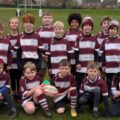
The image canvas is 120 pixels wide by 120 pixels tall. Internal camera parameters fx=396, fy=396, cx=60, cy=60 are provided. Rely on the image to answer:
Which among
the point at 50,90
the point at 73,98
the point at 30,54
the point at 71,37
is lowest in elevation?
the point at 73,98

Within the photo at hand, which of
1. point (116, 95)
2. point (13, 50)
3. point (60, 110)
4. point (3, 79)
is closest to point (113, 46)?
point (116, 95)

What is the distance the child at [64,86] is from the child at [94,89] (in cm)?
18

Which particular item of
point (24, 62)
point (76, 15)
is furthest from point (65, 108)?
point (76, 15)

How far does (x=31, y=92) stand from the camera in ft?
23.8

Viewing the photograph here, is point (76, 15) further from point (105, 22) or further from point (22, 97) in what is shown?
point (22, 97)

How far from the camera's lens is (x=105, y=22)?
8.21 metres

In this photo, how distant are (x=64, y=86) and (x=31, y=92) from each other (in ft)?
2.21

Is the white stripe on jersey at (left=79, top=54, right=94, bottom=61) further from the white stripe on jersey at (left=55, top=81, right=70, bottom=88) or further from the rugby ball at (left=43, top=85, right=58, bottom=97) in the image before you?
the rugby ball at (left=43, top=85, right=58, bottom=97)

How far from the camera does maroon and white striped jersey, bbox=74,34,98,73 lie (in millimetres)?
7926

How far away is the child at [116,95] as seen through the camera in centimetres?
728

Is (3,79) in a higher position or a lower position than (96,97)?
higher

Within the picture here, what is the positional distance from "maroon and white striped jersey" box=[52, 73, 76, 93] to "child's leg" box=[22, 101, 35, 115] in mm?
628

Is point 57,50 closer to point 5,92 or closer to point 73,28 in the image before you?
point 73,28

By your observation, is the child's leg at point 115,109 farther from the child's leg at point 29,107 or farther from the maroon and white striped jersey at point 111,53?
the child's leg at point 29,107
